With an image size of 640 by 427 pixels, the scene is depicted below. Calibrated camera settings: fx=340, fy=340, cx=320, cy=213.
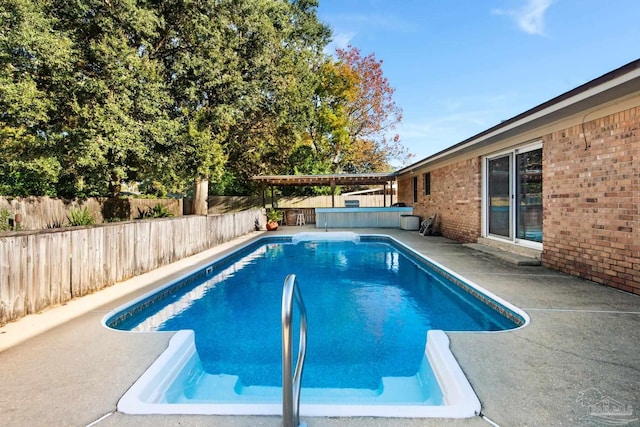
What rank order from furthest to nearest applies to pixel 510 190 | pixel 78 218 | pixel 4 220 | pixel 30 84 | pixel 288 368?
pixel 78 218
pixel 4 220
pixel 30 84
pixel 510 190
pixel 288 368

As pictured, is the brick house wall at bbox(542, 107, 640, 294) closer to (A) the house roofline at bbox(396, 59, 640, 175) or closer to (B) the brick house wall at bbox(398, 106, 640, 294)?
(B) the brick house wall at bbox(398, 106, 640, 294)

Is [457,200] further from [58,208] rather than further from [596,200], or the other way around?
[58,208]

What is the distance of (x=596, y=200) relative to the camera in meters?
5.00

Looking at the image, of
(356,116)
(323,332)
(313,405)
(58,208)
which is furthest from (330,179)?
(313,405)

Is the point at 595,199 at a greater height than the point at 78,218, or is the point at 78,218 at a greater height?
the point at 595,199

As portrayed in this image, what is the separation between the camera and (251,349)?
3.70 metres

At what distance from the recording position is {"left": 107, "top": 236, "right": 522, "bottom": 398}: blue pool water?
10.8 feet

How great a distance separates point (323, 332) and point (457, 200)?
770 centimetres

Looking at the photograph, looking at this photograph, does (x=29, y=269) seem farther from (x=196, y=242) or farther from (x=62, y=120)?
(x=62, y=120)

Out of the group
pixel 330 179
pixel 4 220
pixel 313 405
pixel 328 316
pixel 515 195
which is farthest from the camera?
pixel 330 179

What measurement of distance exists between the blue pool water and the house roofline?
9.70 ft

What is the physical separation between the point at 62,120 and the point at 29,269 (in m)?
8.49

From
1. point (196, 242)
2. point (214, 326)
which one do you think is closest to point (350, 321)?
point (214, 326)

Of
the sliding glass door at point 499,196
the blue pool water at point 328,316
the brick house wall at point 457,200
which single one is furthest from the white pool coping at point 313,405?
the brick house wall at point 457,200
